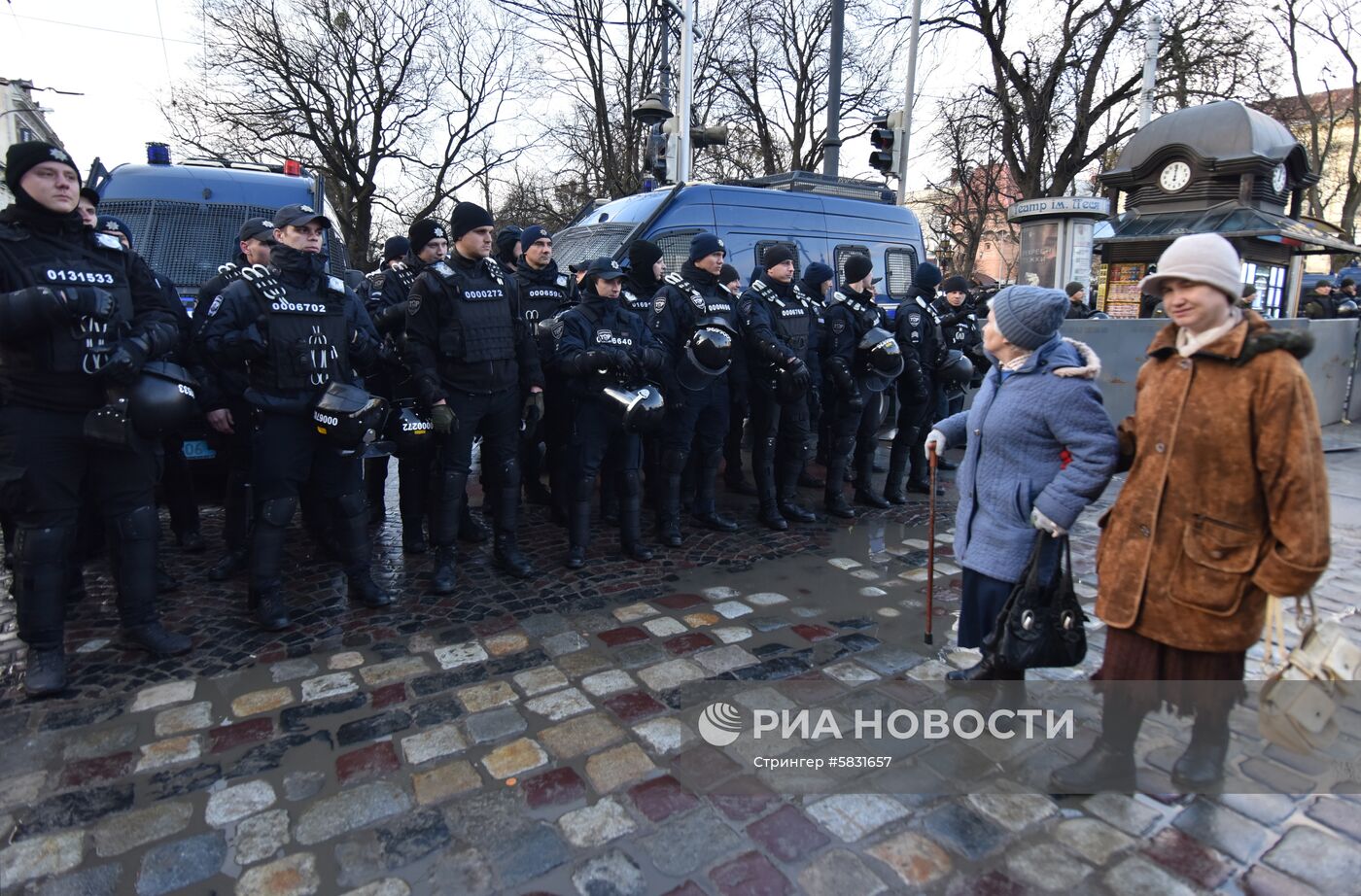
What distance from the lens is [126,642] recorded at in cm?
396

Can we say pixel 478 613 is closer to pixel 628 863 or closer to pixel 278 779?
pixel 278 779

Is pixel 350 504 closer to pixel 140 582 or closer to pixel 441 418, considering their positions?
pixel 441 418

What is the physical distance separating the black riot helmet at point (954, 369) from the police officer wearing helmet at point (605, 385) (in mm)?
2764

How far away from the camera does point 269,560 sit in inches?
163

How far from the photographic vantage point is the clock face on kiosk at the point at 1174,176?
17828 millimetres

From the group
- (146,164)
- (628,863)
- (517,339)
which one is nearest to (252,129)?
(146,164)

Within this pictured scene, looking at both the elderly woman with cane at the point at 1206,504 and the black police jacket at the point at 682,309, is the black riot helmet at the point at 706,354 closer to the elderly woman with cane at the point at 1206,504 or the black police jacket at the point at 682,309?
the black police jacket at the point at 682,309

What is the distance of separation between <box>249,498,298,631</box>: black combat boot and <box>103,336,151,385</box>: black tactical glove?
2.96ft

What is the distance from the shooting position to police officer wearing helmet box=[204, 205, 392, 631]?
155 inches

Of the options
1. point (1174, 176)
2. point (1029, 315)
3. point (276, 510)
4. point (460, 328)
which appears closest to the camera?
point (1029, 315)

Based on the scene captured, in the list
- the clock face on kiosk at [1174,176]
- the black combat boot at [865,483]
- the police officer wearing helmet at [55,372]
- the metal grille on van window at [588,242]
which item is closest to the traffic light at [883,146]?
the metal grille on van window at [588,242]

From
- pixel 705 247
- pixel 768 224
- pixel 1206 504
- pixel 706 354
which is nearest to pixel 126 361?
pixel 706 354

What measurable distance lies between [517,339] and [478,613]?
5.40 ft

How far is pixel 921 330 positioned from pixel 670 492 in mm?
2720
